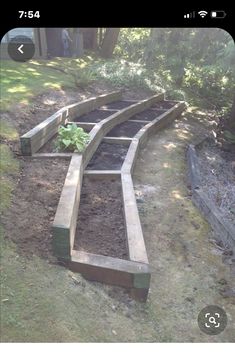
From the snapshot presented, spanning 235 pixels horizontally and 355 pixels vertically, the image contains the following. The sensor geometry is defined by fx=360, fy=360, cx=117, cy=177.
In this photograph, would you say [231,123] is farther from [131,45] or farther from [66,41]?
[131,45]

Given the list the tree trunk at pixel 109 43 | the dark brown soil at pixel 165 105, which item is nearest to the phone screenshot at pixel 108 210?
the dark brown soil at pixel 165 105

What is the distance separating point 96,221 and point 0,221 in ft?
4.14

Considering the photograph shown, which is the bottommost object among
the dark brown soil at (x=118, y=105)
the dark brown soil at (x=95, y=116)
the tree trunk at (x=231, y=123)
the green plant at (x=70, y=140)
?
the tree trunk at (x=231, y=123)

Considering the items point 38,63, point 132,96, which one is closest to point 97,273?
point 132,96

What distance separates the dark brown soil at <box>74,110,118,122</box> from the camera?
329 inches

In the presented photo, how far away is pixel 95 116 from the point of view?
880 centimetres

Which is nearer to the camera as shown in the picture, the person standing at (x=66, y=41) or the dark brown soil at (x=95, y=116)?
the dark brown soil at (x=95, y=116)

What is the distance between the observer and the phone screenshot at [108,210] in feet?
8.32

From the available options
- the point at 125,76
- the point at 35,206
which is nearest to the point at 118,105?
the point at 125,76

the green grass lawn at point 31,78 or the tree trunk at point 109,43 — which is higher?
the tree trunk at point 109,43

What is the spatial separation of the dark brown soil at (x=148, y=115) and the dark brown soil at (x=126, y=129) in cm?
68
